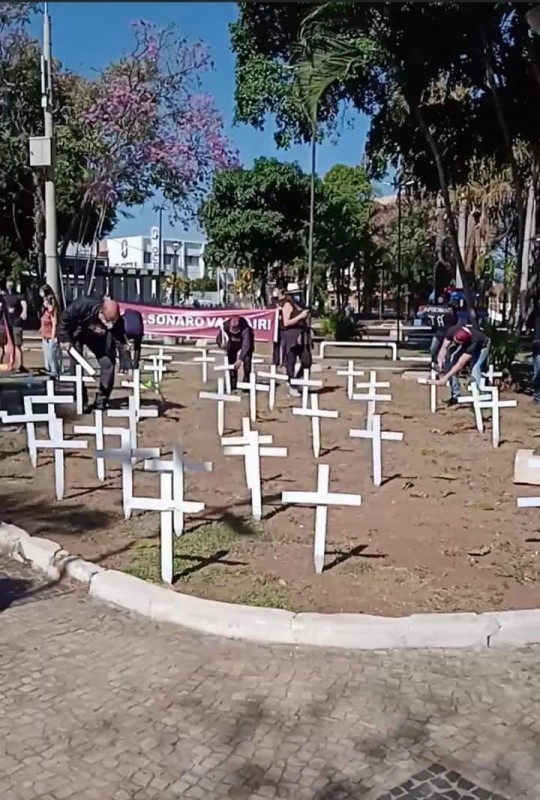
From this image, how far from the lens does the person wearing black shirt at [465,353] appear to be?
11.9m

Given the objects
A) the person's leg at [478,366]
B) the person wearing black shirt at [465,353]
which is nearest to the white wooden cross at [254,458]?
the person wearing black shirt at [465,353]

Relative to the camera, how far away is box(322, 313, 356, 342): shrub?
2584 cm

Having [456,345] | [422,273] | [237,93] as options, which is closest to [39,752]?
[456,345]

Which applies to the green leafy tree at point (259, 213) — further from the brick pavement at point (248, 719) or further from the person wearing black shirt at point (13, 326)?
the brick pavement at point (248, 719)

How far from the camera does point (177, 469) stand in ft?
18.5

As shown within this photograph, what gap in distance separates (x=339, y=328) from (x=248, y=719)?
2248cm

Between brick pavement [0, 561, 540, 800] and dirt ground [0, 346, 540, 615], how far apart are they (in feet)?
2.30

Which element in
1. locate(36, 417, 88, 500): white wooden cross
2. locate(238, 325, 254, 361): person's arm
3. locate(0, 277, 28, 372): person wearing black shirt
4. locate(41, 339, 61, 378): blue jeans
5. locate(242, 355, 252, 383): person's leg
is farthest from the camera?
locate(0, 277, 28, 372): person wearing black shirt

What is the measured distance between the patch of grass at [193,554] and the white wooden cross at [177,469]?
131 mm

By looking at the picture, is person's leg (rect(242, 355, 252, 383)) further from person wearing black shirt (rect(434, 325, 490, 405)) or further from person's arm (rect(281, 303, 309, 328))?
person wearing black shirt (rect(434, 325, 490, 405))

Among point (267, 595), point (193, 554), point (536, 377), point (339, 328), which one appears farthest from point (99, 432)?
point (339, 328)

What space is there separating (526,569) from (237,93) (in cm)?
1764

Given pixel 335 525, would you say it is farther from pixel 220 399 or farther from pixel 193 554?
pixel 220 399

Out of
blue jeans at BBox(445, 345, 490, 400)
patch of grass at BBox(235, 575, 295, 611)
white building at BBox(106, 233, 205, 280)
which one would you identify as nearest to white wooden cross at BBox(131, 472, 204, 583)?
patch of grass at BBox(235, 575, 295, 611)
